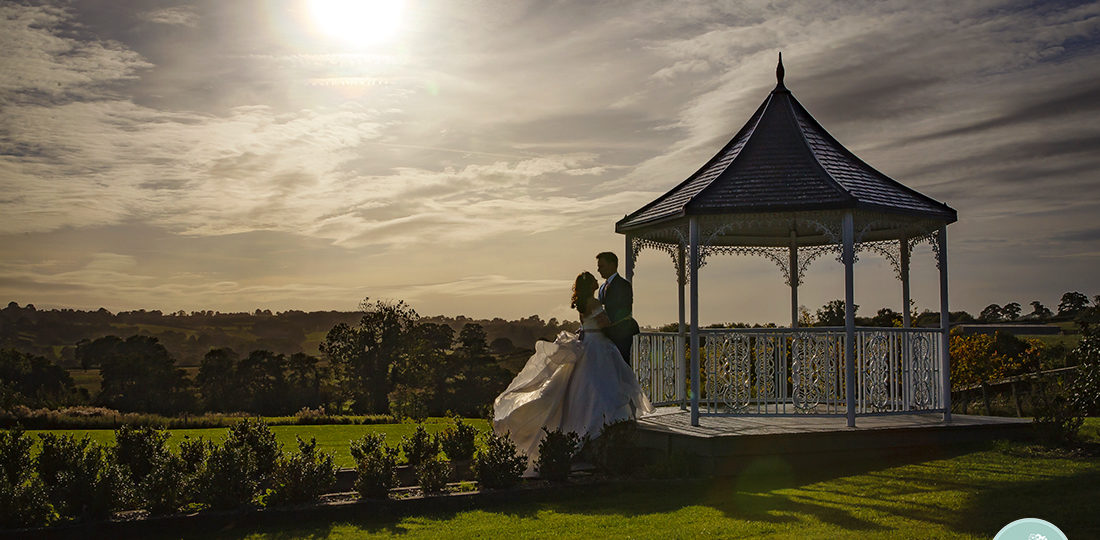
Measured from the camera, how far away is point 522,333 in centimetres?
3206

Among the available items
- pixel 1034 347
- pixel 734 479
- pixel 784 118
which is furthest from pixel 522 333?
pixel 734 479

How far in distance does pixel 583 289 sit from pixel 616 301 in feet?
1.71

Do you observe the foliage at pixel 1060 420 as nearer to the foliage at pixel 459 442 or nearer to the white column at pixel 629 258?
the white column at pixel 629 258

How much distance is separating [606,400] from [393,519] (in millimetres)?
3528

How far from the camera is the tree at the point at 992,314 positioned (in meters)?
35.1

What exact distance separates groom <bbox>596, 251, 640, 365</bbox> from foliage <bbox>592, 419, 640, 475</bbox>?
1.71m

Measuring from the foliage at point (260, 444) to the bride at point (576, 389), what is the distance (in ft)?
9.37

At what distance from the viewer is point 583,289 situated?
1141cm

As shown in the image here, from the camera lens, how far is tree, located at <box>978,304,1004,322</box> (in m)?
35.1

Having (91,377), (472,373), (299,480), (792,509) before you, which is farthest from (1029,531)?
(91,377)

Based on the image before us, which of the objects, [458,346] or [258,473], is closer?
[258,473]

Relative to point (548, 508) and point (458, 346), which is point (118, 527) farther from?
point (458, 346)

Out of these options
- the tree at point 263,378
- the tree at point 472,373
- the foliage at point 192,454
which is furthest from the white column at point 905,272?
the tree at point 263,378

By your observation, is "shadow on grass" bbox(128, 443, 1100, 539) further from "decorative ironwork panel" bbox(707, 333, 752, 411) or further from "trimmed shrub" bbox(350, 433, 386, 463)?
"decorative ironwork panel" bbox(707, 333, 752, 411)
